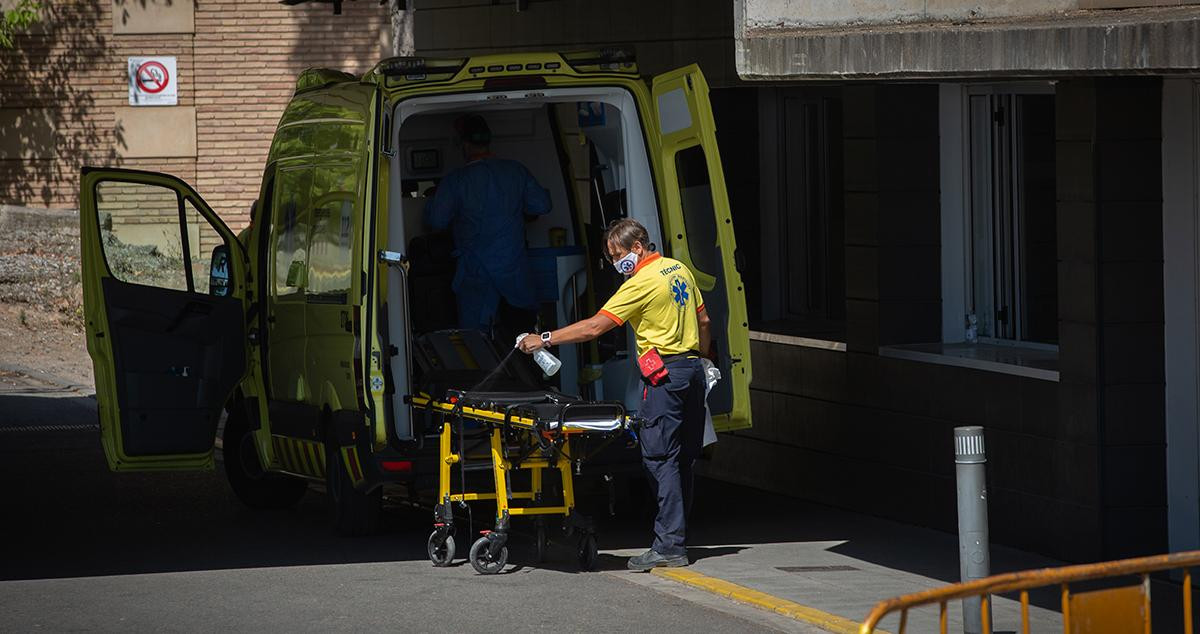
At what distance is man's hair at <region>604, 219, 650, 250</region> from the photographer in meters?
9.37

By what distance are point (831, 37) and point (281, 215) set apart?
12.9 ft

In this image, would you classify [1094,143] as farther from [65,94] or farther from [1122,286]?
[65,94]

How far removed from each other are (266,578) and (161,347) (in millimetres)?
2530

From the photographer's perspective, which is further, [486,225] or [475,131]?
[475,131]

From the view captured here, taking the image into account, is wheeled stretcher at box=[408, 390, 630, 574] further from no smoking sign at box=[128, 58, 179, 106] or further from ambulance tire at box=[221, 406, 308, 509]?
no smoking sign at box=[128, 58, 179, 106]

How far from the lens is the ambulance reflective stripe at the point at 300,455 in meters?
10.7

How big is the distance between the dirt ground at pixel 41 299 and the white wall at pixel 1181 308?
1197 cm

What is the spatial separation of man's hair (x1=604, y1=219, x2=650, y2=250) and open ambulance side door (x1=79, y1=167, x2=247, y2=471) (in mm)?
2860

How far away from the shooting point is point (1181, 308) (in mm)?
9117

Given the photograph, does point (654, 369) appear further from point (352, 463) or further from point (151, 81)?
point (151, 81)

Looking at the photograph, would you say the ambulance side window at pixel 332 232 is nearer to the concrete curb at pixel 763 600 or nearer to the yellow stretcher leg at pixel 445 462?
the yellow stretcher leg at pixel 445 462

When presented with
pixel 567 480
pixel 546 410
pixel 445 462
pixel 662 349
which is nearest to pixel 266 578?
pixel 445 462

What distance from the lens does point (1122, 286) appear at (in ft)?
30.2

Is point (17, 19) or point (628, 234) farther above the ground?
point (17, 19)
